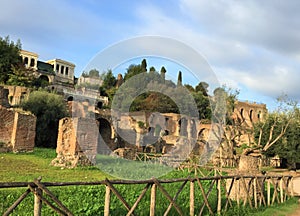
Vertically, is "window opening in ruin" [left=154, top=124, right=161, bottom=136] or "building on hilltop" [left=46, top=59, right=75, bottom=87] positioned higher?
"building on hilltop" [left=46, top=59, right=75, bottom=87]

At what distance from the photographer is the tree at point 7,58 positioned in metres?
41.5

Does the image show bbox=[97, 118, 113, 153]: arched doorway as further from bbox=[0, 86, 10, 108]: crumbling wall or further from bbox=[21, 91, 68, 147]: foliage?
bbox=[0, 86, 10, 108]: crumbling wall

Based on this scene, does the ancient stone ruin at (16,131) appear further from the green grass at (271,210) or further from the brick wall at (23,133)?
the green grass at (271,210)

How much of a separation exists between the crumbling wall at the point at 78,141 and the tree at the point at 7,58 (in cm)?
2664

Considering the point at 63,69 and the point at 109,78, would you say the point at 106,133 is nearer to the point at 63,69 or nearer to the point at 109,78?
the point at 109,78

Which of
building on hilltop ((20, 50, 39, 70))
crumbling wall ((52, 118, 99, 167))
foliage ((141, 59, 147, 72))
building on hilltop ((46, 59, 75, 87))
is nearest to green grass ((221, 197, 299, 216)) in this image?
foliage ((141, 59, 147, 72))

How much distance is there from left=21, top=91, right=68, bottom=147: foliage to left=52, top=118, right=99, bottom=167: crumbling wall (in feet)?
28.7

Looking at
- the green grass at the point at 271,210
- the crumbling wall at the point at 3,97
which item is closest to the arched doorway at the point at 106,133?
the crumbling wall at the point at 3,97

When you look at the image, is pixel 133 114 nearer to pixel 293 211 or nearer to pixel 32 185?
pixel 293 211

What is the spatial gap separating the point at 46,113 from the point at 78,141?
10.9 metres

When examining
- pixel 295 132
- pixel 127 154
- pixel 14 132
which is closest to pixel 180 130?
pixel 295 132

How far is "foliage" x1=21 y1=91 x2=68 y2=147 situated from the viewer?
26.7m

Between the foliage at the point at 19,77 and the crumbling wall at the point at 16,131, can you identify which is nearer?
the crumbling wall at the point at 16,131

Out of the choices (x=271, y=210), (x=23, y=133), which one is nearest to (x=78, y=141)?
(x=23, y=133)
